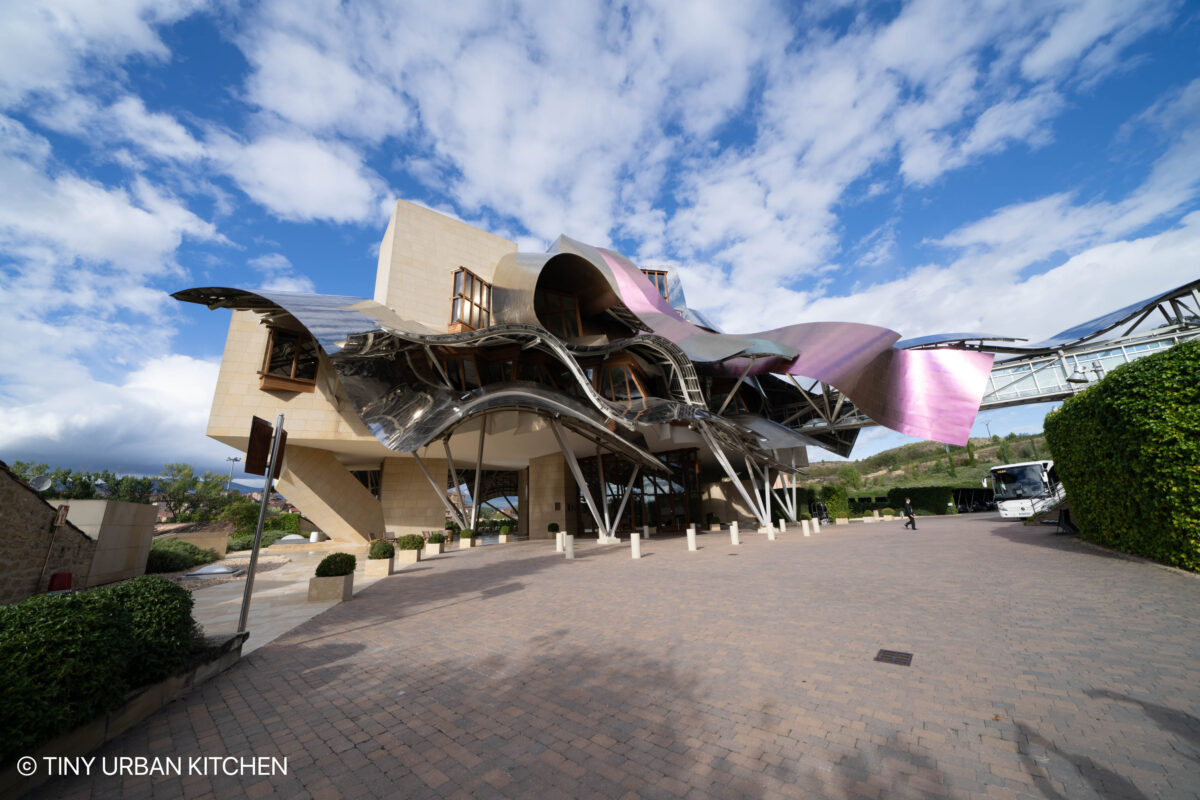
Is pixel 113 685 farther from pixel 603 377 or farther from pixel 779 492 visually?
pixel 779 492

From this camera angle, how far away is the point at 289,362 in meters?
22.4

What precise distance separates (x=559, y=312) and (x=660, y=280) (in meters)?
13.8

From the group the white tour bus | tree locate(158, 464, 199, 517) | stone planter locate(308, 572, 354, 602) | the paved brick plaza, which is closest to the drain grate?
the paved brick plaza

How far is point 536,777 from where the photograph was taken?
311 cm

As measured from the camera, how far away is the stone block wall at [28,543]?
352 inches

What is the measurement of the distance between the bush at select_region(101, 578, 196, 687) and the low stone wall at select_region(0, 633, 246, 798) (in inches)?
5.8

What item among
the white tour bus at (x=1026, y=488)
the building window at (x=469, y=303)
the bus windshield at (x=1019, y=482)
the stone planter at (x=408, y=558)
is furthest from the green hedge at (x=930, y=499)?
the stone planter at (x=408, y=558)

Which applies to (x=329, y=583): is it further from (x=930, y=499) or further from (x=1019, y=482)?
(x=930, y=499)

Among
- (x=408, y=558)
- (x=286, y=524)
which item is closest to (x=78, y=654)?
(x=408, y=558)

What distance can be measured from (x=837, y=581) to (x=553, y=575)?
22.4 ft

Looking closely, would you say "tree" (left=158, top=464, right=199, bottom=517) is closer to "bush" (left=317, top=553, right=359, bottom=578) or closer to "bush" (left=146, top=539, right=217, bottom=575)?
"bush" (left=146, top=539, right=217, bottom=575)

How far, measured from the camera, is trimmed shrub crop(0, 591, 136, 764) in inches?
117

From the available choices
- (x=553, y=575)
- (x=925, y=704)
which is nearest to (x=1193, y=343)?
(x=925, y=704)

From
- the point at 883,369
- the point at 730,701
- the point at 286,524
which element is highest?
the point at 883,369
